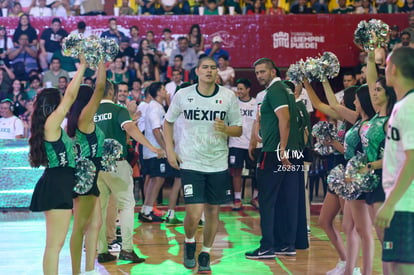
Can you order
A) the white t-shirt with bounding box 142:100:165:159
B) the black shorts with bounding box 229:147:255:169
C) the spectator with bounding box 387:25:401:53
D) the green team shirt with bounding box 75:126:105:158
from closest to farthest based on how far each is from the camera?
the green team shirt with bounding box 75:126:105:158 → the white t-shirt with bounding box 142:100:165:159 → the black shorts with bounding box 229:147:255:169 → the spectator with bounding box 387:25:401:53

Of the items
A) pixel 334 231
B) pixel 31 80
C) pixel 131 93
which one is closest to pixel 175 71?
pixel 131 93

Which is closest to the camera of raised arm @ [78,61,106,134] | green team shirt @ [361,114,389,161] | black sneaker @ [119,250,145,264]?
green team shirt @ [361,114,389,161]

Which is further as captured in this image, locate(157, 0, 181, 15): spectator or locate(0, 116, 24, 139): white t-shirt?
locate(157, 0, 181, 15): spectator

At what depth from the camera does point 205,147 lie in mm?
7207

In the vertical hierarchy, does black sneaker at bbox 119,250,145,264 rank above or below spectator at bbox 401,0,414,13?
below

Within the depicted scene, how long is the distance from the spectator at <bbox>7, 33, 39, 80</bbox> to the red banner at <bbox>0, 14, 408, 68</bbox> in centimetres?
60

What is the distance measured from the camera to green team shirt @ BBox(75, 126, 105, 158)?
6.38 meters

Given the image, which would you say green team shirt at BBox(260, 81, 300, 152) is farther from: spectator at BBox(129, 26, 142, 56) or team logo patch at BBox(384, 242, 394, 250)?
spectator at BBox(129, 26, 142, 56)

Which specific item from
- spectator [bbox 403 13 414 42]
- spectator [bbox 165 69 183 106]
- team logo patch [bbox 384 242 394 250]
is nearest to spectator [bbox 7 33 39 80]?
spectator [bbox 165 69 183 106]

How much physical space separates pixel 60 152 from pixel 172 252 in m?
3.05

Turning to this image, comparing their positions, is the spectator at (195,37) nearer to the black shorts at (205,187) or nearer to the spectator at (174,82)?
the spectator at (174,82)

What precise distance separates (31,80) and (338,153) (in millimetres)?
8669

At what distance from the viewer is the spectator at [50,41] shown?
15.1 meters

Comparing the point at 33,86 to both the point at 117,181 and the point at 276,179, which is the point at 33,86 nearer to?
the point at 117,181
